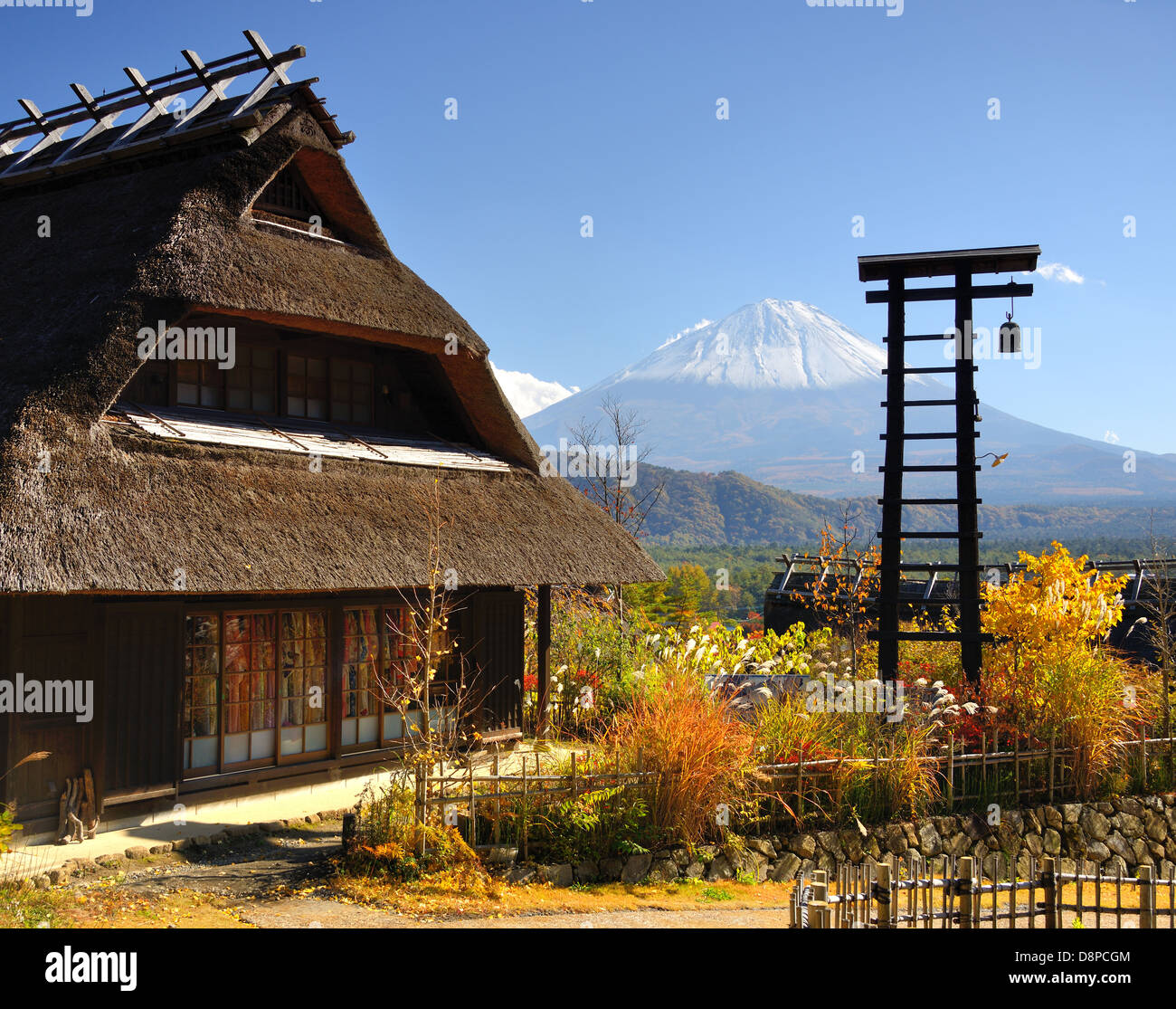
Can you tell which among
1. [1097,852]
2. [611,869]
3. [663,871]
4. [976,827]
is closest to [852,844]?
[976,827]

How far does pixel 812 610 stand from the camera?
21766 millimetres

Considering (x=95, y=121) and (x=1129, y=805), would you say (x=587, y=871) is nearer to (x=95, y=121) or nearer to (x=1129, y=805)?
(x=1129, y=805)

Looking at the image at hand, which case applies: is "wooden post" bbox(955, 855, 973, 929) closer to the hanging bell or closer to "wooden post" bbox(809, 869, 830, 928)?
"wooden post" bbox(809, 869, 830, 928)

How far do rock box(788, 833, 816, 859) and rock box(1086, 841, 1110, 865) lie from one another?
3.60 metres

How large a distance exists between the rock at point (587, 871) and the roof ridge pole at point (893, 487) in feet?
16.6

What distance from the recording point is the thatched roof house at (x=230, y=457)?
9188 mm

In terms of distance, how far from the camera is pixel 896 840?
394 inches

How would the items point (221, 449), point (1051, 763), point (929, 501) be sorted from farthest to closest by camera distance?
point (929, 501) → point (1051, 763) → point (221, 449)

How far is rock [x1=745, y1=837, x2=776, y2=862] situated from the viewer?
9414 millimetres

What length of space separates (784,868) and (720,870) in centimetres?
74
